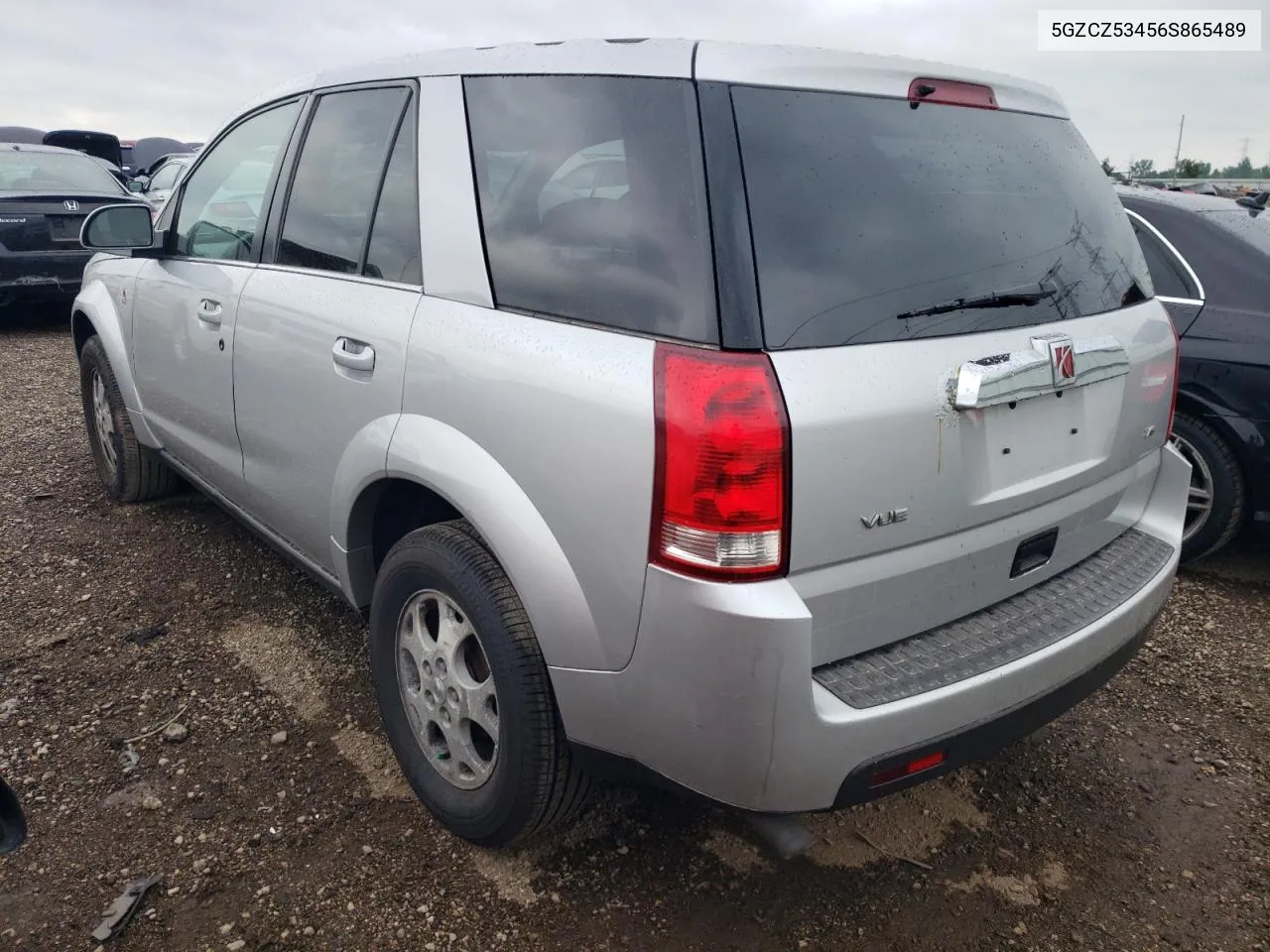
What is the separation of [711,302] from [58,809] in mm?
2210

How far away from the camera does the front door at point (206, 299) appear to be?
322cm

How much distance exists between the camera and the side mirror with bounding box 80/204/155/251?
3.65 m

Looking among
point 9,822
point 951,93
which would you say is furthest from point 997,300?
point 9,822

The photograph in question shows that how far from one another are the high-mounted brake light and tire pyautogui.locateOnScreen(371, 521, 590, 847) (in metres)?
1.38

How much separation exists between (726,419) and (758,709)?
518mm

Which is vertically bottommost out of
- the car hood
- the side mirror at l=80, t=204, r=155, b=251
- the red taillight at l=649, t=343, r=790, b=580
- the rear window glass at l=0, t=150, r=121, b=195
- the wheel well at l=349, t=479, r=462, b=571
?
the wheel well at l=349, t=479, r=462, b=571

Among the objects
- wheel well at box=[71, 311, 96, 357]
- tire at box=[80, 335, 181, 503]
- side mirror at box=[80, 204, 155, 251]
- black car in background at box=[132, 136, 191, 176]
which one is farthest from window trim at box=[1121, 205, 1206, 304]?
black car in background at box=[132, 136, 191, 176]

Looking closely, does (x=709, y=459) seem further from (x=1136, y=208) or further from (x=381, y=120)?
(x=1136, y=208)

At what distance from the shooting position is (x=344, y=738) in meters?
2.92

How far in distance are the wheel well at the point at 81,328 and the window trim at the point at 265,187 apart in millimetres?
1029

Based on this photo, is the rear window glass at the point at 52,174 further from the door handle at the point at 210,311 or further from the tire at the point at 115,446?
the door handle at the point at 210,311

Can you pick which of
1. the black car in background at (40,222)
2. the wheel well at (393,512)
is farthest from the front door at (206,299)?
the black car in background at (40,222)

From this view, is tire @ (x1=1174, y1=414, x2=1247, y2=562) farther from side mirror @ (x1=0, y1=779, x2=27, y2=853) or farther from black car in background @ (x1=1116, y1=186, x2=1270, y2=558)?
side mirror @ (x1=0, y1=779, x2=27, y2=853)

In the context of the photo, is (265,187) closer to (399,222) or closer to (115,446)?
(399,222)
